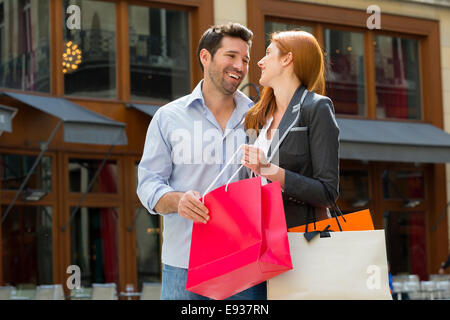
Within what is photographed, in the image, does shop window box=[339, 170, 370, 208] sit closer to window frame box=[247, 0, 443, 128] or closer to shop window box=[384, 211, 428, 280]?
shop window box=[384, 211, 428, 280]

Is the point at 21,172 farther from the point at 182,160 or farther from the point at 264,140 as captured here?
the point at 264,140

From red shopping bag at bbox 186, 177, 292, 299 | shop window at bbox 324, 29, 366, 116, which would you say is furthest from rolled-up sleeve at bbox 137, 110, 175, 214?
shop window at bbox 324, 29, 366, 116

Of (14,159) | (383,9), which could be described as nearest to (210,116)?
(14,159)

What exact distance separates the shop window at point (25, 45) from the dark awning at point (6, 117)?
1.29m

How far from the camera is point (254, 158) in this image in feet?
8.80

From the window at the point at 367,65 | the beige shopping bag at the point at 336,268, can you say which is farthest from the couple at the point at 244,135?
the window at the point at 367,65

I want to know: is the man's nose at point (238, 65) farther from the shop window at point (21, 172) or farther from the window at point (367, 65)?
the window at point (367, 65)

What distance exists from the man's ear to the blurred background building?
778 cm

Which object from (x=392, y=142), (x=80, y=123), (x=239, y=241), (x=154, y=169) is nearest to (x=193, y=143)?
(x=154, y=169)

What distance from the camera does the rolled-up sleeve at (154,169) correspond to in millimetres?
3160

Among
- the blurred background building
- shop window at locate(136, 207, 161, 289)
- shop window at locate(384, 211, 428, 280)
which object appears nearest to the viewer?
the blurred background building

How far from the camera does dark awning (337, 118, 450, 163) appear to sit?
13758mm

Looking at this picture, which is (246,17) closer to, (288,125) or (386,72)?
(386,72)

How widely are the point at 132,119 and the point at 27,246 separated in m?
2.67
